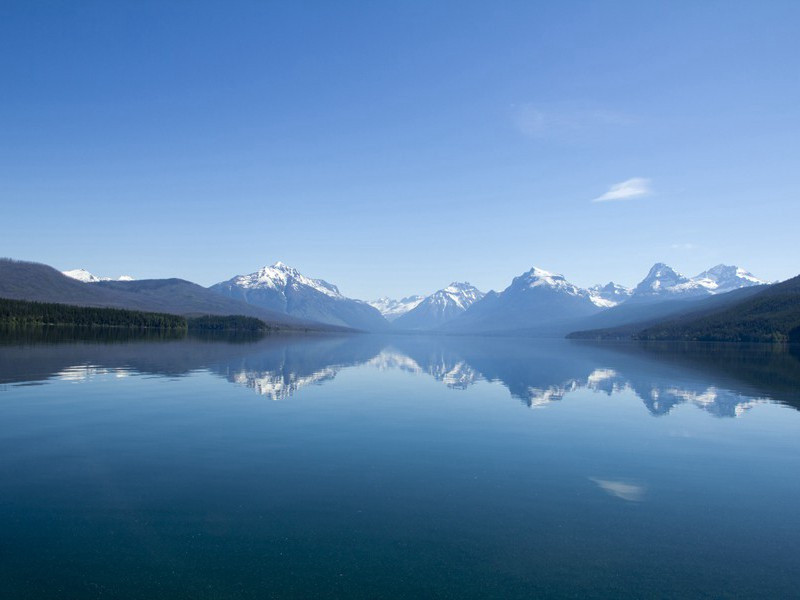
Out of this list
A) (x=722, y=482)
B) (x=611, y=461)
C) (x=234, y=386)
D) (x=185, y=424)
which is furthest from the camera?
(x=234, y=386)

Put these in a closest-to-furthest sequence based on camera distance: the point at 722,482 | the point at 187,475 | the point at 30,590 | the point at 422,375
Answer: the point at 30,590
the point at 187,475
the point at 722,482
the point at 422,375

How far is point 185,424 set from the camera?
33.3m

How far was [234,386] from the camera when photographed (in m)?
52.7

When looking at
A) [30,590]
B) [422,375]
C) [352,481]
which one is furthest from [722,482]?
[422,375]

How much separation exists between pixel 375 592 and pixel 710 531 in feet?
40.7

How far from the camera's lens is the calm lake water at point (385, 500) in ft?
47.0

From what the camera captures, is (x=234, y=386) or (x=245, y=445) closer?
(x=245, y=445)

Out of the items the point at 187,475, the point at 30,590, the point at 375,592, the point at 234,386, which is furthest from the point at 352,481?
the point at 234,386

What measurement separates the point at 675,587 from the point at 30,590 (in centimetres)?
1645

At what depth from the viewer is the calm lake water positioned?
1431cm

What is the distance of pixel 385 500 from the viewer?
20406 mm

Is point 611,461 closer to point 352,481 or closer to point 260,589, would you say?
point 352,481

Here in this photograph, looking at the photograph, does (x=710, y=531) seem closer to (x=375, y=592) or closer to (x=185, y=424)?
(x=375, y=592)

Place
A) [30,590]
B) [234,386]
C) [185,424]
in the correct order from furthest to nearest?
[234,386] < [185,424] < [30,590]
